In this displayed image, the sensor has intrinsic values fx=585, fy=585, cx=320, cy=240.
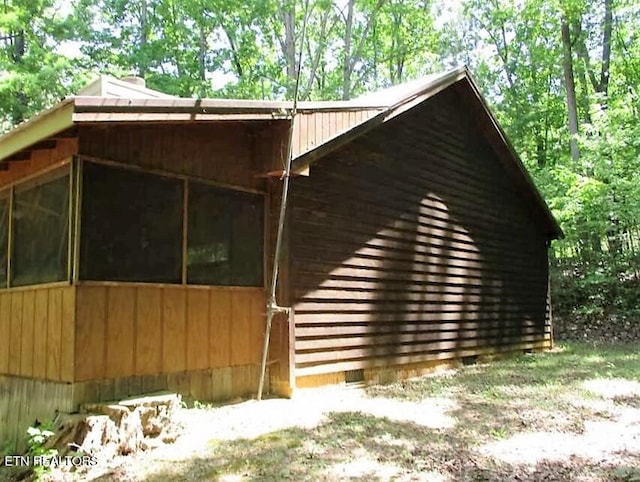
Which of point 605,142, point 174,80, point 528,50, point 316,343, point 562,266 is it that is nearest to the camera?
point 316,343

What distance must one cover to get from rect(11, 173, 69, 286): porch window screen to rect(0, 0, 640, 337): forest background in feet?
25.9

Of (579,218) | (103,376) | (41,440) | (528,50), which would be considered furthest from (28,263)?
(528,50)

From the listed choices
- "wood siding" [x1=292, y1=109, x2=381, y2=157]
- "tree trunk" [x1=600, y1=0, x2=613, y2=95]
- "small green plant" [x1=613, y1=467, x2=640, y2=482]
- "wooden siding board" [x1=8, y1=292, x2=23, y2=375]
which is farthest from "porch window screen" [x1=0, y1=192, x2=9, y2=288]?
"tree trunk" [x1=600, y1=0, x2=613, y2=95]

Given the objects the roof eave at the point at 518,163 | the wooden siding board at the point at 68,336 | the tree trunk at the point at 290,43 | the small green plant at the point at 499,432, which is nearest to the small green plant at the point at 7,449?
the wooden siding board at the point at 68,336

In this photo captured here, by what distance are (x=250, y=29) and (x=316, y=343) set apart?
17.4 m

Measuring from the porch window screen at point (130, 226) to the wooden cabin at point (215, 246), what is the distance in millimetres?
14

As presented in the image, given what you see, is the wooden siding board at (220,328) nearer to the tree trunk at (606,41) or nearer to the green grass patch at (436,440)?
the green grass patch at (436,440)

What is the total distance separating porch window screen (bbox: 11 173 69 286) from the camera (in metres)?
Result: 5.27

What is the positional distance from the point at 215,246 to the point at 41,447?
8.03ft

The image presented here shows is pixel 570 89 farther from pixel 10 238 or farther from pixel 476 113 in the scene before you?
pixel 10 238

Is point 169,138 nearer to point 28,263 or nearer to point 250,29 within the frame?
point 28,263

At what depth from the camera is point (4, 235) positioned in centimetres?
632

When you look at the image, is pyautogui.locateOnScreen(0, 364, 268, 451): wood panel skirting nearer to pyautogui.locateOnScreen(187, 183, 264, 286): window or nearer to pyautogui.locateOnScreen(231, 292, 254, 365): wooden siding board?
pyautogui.locateOnScreen(231, 292, 254, 365): wooden siding board

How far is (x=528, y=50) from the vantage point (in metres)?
23.5
